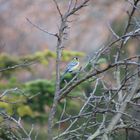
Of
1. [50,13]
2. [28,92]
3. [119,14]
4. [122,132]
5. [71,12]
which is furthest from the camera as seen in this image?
[50,13]

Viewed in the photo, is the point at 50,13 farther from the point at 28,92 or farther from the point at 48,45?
the point at 28,92

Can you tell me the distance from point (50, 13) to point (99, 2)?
2182 mm

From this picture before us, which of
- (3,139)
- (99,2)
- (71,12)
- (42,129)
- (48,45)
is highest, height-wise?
(99,2)

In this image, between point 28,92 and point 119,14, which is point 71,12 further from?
point 119,14

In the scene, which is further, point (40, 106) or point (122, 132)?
point (40, 106)

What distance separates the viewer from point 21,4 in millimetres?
26672

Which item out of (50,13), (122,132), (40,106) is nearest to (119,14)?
(50,13)

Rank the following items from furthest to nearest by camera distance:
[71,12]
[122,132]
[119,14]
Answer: [119,14], [122,132], [71,12]

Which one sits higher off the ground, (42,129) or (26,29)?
(26,29)

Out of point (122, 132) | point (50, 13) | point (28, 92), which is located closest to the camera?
point (122, 132)

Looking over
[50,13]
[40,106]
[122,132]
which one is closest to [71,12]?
[122,132]

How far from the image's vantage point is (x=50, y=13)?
26.4 meters

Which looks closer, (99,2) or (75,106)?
(75,106)

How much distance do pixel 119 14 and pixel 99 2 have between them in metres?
1.68
